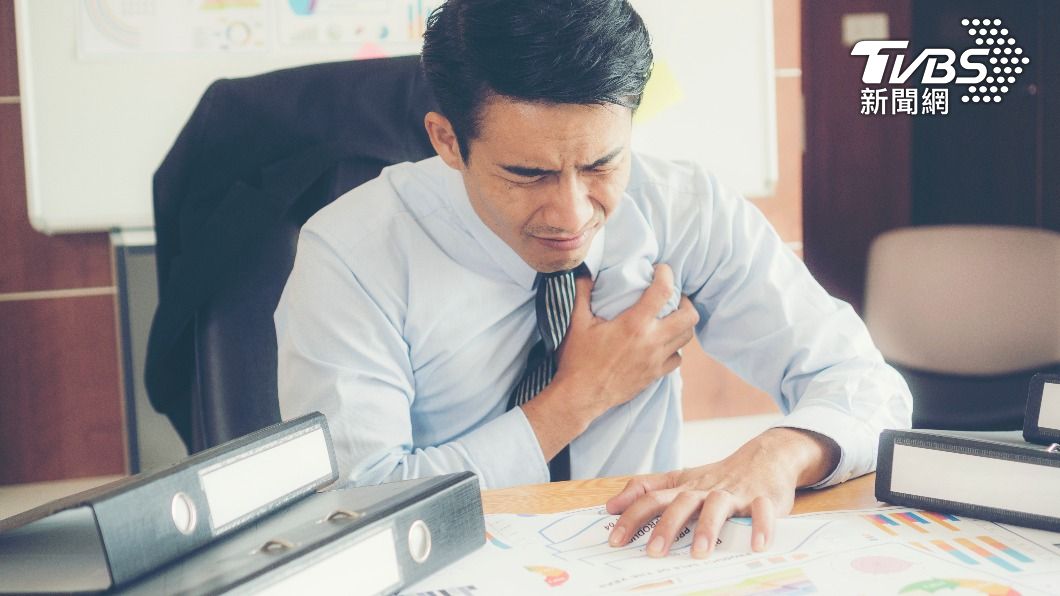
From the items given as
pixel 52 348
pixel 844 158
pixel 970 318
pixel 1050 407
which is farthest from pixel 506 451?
pixel 844 158

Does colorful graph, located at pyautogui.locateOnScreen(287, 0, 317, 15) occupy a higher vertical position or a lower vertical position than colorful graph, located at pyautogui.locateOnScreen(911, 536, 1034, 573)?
higher

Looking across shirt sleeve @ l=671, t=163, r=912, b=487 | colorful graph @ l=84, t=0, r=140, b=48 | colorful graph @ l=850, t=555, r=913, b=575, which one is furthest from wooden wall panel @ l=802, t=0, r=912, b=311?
colorful graph @ l=850, t=555, r=913, b=575

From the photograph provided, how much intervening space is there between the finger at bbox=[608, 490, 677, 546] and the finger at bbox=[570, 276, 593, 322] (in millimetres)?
374

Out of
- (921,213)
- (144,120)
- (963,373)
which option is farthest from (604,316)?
(921,213)

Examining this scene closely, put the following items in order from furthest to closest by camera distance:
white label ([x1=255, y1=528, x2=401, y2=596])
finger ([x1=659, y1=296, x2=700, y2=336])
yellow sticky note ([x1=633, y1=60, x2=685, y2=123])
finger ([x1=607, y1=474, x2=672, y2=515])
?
yellow sticky note ([x1=633, y1=60, x2=685, y2=123]) < finger ([x1=659, y1=296, x2=700, y2=336]) < finger ([x1=607, y1=474, x2=672, y2=515]) < white label ([x1=255, y1=528, x2=401, y2=596])

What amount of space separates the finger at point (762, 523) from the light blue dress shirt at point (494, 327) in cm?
23

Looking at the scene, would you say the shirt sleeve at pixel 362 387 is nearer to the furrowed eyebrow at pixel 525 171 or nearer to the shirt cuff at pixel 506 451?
the shirt cuff at pixel 506 451


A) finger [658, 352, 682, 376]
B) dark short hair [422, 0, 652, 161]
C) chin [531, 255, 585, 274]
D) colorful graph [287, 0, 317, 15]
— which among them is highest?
colorful graph [287, 0, 317, 15]

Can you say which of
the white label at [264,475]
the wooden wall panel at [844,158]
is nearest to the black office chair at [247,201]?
the white label at [264,475]

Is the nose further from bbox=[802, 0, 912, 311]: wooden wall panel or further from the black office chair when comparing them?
bbox=[802, 0, 912, 311]: wooden wall panel

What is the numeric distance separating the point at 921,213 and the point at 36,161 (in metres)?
2.71

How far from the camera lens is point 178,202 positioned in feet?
3.93

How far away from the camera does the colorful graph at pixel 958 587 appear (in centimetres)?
60

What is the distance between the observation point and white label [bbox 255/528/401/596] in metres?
0.52
